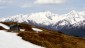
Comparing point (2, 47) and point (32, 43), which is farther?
point (32, 43)

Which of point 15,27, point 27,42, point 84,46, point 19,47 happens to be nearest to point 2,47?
point 19,47

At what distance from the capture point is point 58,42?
49.1m

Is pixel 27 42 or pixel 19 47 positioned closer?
pixel 19 47

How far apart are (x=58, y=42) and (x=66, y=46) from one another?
3.03m

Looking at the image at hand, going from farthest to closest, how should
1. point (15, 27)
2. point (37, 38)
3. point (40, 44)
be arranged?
point (15, 27), point (37, 38), point (40, 44)

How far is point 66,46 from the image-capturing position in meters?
46.4

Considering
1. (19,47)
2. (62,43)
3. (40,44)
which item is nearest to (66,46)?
(62,43)

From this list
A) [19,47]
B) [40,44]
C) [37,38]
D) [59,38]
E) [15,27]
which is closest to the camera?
[19,47]

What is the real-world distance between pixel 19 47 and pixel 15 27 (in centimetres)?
2279

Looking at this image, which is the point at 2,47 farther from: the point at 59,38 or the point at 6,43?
the point at 59,38

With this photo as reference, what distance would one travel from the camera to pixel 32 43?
44.2 m

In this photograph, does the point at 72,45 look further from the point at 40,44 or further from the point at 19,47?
the point at 19,47

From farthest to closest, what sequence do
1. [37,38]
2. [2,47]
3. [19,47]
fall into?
[37,38] < [19,47] < [2,47]

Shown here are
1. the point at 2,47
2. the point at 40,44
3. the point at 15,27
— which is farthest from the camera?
the point at 15,27
